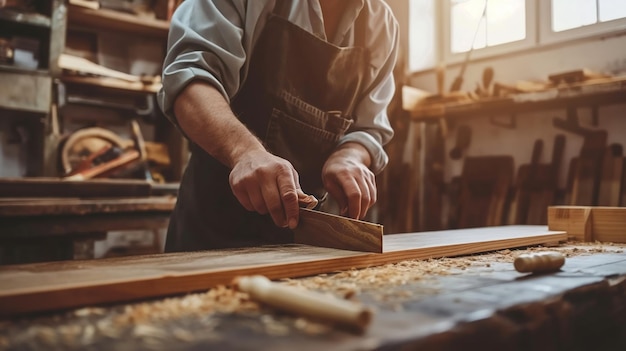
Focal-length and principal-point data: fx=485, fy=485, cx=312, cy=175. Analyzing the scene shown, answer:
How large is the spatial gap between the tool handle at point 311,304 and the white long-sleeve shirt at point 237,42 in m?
0.91

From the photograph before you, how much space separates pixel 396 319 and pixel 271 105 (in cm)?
125

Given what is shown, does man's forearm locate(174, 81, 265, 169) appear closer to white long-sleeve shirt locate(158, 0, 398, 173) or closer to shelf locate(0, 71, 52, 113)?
white long-sleeve shirt locate(158, 0, 398, 173)

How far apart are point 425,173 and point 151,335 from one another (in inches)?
156

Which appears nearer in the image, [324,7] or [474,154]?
[324,7]

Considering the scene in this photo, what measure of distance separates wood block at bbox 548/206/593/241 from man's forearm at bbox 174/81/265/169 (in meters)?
1.17

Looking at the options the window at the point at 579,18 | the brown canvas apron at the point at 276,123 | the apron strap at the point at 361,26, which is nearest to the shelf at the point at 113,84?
the brown canvas apron at the point at 276,123

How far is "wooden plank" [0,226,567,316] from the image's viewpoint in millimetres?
750

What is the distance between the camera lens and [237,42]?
163 cm

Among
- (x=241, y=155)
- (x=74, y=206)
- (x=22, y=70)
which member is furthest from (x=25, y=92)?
(x=241, y=155)

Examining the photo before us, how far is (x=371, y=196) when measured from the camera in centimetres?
169

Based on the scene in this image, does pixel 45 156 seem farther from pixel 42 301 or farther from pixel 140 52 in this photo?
pixel 42 301

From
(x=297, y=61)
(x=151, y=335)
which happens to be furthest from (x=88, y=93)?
(x=151, y=335)

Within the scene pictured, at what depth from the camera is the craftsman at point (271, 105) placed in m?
1.47

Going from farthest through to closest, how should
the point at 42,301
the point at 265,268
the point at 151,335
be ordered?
the point at 265,268 < the point at 42,301 < the point at 151,335
